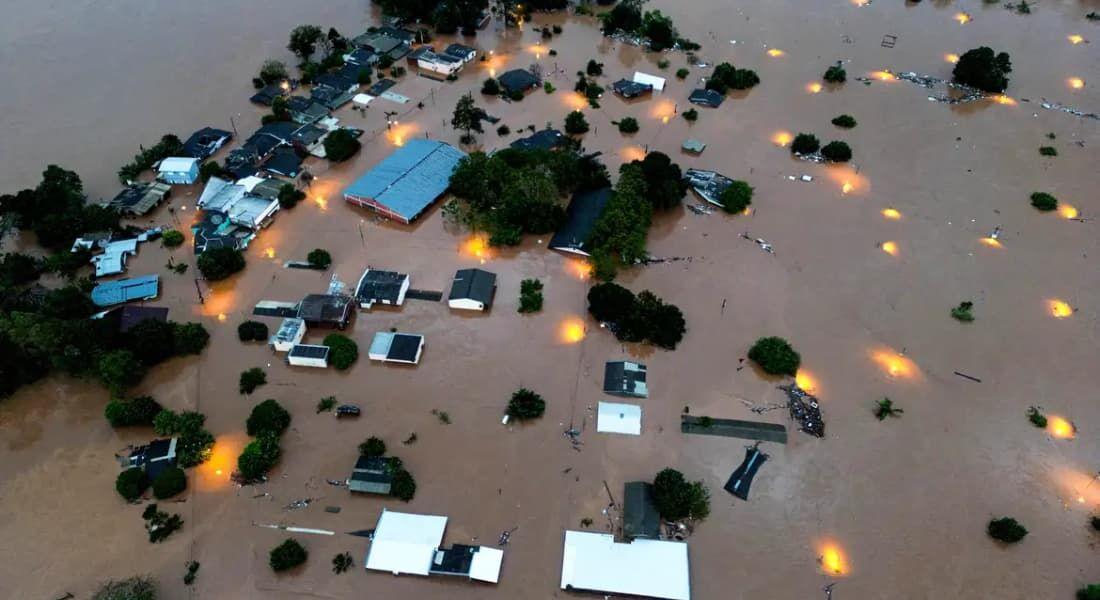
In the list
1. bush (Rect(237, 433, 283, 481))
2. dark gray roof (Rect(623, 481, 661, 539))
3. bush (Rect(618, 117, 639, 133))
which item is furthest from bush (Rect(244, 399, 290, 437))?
bush (Rect(618, 117, 639, 133))

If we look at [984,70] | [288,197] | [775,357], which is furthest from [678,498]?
[984,70]

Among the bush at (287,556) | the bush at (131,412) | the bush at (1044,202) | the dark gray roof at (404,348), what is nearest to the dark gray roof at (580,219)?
the dark gray roof at (404,348)

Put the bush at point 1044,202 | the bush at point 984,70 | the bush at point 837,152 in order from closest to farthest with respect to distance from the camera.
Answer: the bush at point 1044,202 → the bush at point 837,152 → the bush at point 984,70

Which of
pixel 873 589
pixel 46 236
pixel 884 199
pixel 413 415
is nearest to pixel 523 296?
pixel 413 415

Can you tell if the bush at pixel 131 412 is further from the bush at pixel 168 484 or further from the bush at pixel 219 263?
the bush at pixel 219 263

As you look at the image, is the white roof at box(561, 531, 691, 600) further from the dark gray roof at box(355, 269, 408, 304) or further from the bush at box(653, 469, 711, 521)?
the dark gray roof at box(355, 269, 408, 304)

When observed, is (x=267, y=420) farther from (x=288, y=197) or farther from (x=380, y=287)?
(x=288, y=197)
